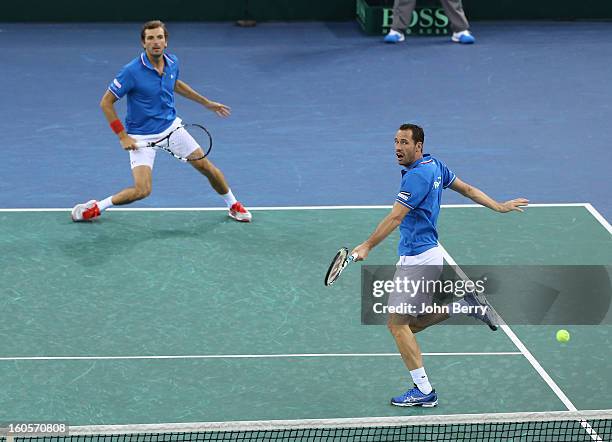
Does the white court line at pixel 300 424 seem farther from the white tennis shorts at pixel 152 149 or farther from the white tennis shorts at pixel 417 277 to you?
the white tennis shorts at pixel 152 149

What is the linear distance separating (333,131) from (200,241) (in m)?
3.96

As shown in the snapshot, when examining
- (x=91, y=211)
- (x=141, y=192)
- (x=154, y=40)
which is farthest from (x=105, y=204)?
(x=154, y=40)

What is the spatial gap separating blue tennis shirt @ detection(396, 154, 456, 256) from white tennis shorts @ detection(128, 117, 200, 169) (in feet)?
13.1

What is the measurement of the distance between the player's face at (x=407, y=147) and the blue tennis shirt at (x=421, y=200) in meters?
0.06

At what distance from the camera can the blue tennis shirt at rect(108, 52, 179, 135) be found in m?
11.3

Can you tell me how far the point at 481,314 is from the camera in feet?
29.4

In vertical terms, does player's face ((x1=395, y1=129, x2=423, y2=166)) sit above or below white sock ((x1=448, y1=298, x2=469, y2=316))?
above

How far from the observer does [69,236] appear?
11.6 meters

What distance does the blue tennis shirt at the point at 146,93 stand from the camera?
37.1 feet

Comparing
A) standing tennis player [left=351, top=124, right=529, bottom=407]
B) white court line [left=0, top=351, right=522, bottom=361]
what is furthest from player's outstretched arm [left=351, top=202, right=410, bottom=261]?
white court line [left=0, top=351, right=522, bottom=361]

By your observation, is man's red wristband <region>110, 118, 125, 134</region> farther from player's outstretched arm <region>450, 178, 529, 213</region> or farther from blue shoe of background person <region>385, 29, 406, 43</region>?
blue shoe of background person <region>385, 29, 406, 43</region>

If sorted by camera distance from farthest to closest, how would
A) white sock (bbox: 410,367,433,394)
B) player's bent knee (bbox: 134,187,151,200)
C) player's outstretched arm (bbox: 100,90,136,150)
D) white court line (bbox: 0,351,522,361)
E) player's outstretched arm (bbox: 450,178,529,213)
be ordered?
player's bent knee (bbox: 134,187,151,200)
player's outstretched arm (bbox: 100,90,136,150)
white court line (bbox: 0,351,522,361)
player's outstretched arm (bbox: 450,178,529,213)
white sock (bbox: 410,367,433,394)

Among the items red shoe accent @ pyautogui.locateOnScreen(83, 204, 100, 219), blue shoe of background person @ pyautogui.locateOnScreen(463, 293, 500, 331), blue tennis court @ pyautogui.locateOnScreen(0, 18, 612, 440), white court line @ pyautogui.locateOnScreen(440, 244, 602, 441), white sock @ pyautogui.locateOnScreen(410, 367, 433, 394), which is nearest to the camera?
white court line @ pyautogui.locateOnScreen(440, 244, 602, 441)

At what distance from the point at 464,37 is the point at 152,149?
8491 millimetres
